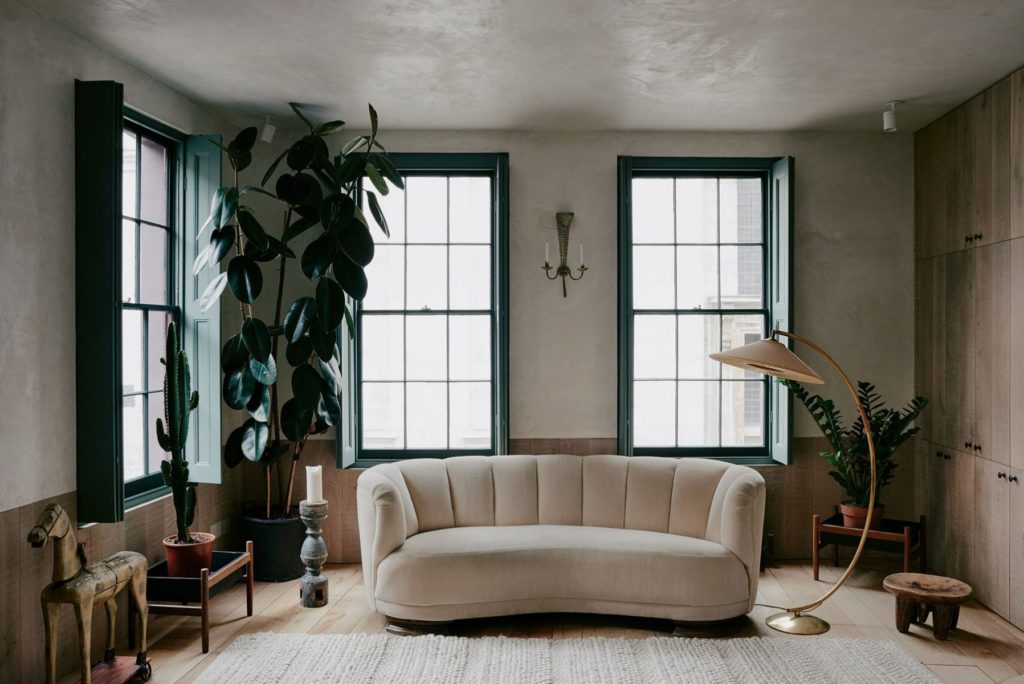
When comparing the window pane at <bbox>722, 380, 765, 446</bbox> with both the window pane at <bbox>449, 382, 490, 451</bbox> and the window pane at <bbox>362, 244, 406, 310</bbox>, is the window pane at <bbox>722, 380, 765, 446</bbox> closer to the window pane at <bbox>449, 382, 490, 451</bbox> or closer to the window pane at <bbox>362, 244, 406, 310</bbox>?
the window pane at <bbox>449, 382, 490, 451</bbox>

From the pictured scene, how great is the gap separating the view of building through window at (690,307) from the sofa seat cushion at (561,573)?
1.46 metres

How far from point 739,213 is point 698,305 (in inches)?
28.4

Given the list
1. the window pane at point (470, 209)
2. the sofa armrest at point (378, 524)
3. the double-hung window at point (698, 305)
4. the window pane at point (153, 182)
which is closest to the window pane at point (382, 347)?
the window pane at point (470, 209)

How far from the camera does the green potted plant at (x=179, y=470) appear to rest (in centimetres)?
395

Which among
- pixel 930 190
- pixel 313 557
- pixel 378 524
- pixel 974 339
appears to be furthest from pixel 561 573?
pixel 930 190

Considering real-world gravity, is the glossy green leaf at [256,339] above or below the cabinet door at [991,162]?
below

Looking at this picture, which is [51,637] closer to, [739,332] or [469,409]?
[469,409]

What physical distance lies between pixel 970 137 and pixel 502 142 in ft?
9.56

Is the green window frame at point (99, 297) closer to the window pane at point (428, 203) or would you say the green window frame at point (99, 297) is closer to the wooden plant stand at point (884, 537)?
the window pane at point (428, 203)

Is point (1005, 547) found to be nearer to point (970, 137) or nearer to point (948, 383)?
point (948, 383)

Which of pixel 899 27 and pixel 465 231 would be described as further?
pixel 465 231

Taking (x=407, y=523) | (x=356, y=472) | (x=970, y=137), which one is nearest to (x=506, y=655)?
(x=407, y=523)

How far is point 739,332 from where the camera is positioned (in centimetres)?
563

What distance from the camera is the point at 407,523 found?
179 inches
